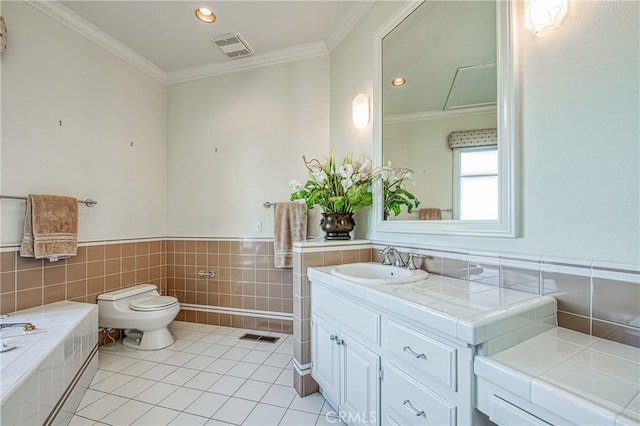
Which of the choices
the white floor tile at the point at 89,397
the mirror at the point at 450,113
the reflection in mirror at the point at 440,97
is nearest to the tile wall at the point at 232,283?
the white floor tile at the point at 89,397

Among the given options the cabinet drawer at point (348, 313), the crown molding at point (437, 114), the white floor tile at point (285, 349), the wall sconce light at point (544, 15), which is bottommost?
the white floor tile at point (285, 349)

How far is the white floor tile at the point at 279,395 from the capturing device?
1721 millimetres

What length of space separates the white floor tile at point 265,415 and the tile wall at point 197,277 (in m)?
1.04

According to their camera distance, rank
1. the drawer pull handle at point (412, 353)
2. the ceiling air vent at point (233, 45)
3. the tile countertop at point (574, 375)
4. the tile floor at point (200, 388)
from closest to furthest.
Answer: the tile countertop at point (574, 375) < the drawer pull handle at point (412, 353) < the tile floor at point (200, 388) < the ceiling air vent at point (233, 45)

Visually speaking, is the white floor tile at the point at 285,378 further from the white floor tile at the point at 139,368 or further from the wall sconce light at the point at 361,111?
the wall sconce light at the point at 361,111

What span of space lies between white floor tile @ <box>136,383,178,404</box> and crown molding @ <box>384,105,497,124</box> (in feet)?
7.45

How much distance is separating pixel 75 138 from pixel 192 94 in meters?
1.18

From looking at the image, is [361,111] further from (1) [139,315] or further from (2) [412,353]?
(1) [139,315]

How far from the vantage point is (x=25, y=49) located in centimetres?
198

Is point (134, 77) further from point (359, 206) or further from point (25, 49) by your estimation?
point (359, 206)

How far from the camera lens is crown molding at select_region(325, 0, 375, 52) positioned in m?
2.07

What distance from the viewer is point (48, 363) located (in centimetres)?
135

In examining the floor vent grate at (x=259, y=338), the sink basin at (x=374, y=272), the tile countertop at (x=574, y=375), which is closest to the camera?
the tile countertop at (x=574, y=375)

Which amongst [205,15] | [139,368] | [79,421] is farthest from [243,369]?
[205,15]
